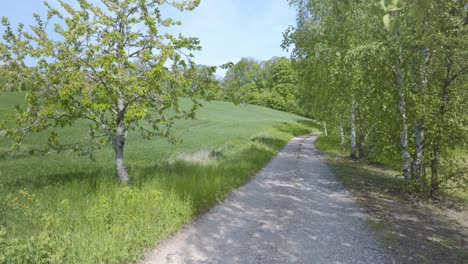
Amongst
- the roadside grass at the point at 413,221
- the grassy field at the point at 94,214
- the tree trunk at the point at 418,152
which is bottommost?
the roadside grass at the point at 413,221

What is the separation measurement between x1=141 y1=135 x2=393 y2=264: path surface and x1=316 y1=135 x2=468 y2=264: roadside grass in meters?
0.46

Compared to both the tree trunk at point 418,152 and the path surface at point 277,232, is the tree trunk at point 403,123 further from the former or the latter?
the path surface at point 277,232

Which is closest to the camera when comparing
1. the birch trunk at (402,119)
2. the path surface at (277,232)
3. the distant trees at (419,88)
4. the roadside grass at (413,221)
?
the path surface at (277,232)

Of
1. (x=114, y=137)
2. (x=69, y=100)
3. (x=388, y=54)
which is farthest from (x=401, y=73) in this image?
(x=69, y=100)

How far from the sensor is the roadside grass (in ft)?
22.9

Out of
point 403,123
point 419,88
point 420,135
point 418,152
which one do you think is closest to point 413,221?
point 418,152

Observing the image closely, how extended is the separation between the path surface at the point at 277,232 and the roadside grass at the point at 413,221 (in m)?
0.46

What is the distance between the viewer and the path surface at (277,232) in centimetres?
659

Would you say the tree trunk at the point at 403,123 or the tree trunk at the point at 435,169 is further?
the tree trunk at the point at 403,123

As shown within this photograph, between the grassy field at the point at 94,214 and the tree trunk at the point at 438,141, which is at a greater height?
the tree trunk at the point at 438,141

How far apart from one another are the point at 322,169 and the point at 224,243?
39.9 ft

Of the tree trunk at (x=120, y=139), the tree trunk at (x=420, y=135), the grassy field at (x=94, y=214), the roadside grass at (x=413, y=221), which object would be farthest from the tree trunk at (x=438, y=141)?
the tree trunk at (x=120, y=139)

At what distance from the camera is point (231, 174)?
546 inches

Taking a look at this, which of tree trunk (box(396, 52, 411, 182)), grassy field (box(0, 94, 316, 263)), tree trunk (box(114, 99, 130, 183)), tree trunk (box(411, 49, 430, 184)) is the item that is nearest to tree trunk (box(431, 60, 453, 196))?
tree trunk (box(411, 49, 430, 184))
